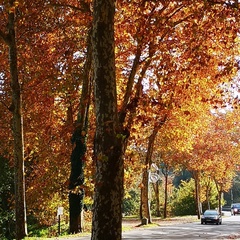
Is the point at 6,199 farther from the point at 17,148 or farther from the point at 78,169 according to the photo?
the point at 17,148

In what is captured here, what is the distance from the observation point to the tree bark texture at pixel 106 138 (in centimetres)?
748

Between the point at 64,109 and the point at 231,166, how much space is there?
30.2 m

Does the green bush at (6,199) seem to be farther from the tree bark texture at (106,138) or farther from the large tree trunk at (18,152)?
the tree bark texture at (106,138)

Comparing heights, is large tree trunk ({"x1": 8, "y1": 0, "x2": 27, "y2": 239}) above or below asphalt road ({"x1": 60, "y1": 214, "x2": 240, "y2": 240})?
above

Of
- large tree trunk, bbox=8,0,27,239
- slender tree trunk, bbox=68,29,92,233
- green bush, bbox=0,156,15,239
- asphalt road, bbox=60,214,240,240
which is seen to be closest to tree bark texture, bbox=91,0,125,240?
large tree trunk, bbox=8,0,27,239

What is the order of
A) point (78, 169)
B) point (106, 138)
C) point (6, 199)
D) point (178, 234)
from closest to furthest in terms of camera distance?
point (106, 138)
point (78, 169)
point (178, 234)
point (6, 199)

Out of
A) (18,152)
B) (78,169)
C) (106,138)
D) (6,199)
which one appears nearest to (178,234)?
(78,169)

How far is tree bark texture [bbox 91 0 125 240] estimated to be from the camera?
24.5ft

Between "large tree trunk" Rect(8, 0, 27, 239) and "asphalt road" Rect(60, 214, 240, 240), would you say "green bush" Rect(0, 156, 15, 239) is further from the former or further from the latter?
"large tree trunk" Rect(8, 0, 27, 239)

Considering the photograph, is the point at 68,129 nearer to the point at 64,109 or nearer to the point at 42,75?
the point at 42,75

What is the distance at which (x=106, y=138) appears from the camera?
769 centimetres

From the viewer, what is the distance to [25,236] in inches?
631

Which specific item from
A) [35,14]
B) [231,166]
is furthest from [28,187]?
[231,166]

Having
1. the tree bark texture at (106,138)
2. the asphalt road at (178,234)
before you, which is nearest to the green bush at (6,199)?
the asphalt road at (178,234)
